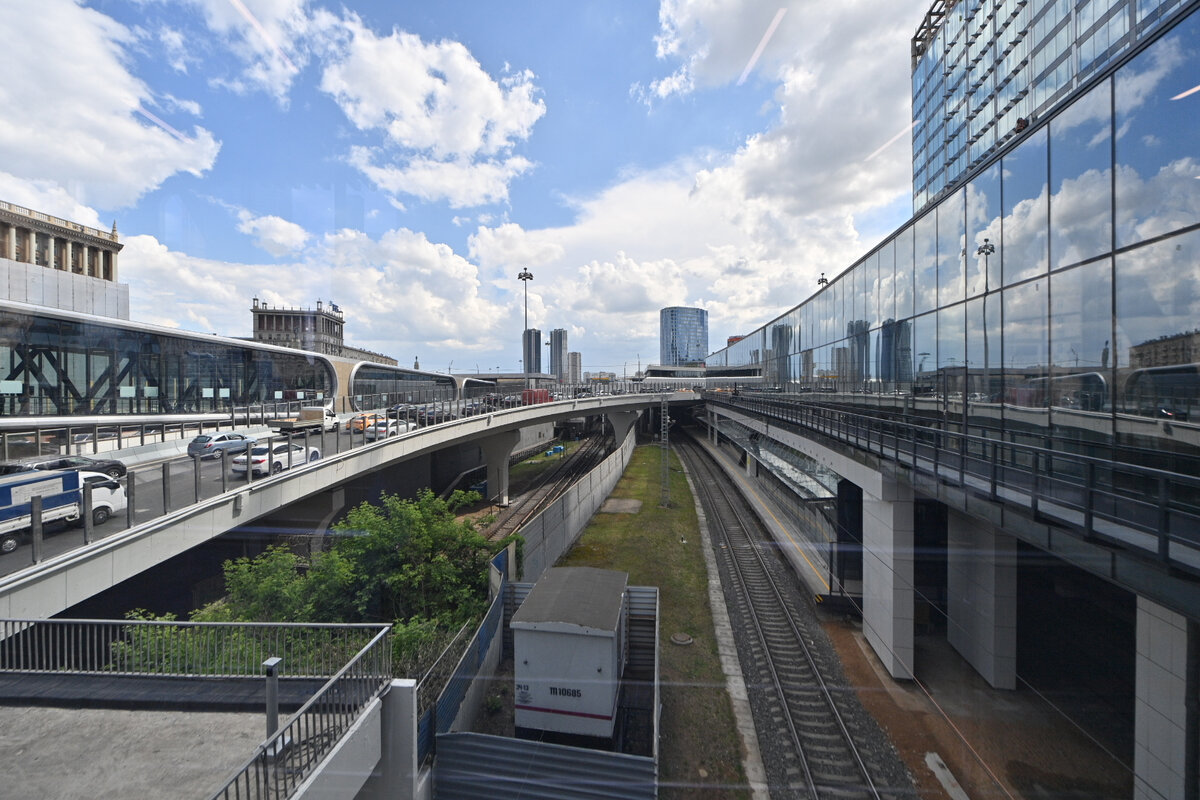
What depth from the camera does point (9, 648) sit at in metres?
6.22

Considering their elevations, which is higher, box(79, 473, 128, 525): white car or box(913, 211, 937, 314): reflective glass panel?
box(913, 211, 937, 314): reflective glass panel

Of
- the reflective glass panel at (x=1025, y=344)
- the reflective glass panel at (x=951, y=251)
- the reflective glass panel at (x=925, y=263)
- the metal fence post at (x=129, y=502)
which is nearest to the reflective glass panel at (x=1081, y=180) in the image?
the reflective glass panel at (x=1025, y=344)

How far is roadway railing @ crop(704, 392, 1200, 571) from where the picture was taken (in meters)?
4.62

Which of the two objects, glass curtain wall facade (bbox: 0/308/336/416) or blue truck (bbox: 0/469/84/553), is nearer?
blue truck (bbox: 0/469/84/553)

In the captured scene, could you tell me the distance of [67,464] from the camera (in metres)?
12.3

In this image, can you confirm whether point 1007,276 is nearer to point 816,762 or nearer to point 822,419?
point 822,419

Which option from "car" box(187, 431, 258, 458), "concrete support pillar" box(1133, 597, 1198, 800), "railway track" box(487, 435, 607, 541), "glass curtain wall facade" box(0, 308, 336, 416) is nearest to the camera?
"concrete support pillar" box(1133, 597, 1198, 800)

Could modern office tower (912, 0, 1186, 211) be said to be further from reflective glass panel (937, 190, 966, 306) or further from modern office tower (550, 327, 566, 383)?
modern office tower (550, 327, 566, 383)

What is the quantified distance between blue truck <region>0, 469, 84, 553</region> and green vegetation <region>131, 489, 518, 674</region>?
356 centimetres

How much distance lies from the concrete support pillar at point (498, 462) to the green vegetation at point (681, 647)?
24.1 ft

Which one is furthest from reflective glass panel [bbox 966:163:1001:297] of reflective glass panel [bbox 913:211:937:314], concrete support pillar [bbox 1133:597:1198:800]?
concrete support pillar [bbox 1133:597:1198:800]

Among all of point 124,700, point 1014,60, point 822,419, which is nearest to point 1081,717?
point 822,419

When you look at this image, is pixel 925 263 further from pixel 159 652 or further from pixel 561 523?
pixel 159 652

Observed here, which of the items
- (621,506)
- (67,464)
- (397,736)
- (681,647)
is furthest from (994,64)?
(67,464)
